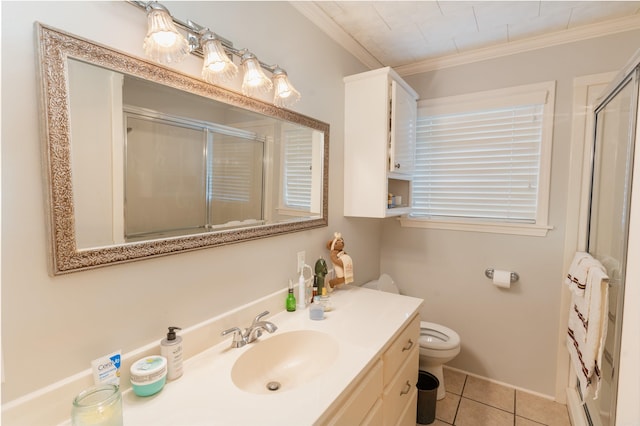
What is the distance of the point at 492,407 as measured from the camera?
2012 millimetres

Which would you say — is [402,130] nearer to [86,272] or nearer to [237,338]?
[237,338]

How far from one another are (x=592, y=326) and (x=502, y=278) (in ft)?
2.43

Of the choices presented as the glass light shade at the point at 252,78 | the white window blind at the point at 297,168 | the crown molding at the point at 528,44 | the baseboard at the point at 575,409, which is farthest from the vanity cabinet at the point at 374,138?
the baseboard at the point at 575,409

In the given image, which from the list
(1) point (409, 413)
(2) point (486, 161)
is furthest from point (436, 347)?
(2) point (486, 161)

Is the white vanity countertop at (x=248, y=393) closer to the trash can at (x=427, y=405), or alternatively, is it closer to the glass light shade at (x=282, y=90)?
the trash can at (x=427, y=405)

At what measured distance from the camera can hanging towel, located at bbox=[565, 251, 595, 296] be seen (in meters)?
1.55

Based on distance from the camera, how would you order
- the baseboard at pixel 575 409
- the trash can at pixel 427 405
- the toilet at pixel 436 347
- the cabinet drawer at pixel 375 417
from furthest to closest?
1. the toilet at pixel 436 347
2. the trash can at pixel 427 405
3. the baseboard at pixel 575 409
4. the cabinet drawer at pixel 375 417

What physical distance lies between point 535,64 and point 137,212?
2467 millimetres

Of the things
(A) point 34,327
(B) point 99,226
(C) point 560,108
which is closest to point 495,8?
(C) point 560,108

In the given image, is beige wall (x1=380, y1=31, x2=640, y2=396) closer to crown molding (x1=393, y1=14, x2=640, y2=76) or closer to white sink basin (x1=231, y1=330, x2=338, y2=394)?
crown molding (x1=393, y1=14, x2=640, y2=76)

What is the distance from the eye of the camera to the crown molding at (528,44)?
1780 mm

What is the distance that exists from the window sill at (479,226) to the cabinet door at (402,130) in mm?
473

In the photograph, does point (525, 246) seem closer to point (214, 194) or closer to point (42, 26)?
point (214, 194)

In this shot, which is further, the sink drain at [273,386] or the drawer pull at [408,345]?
the drawer pull at [408,345]
